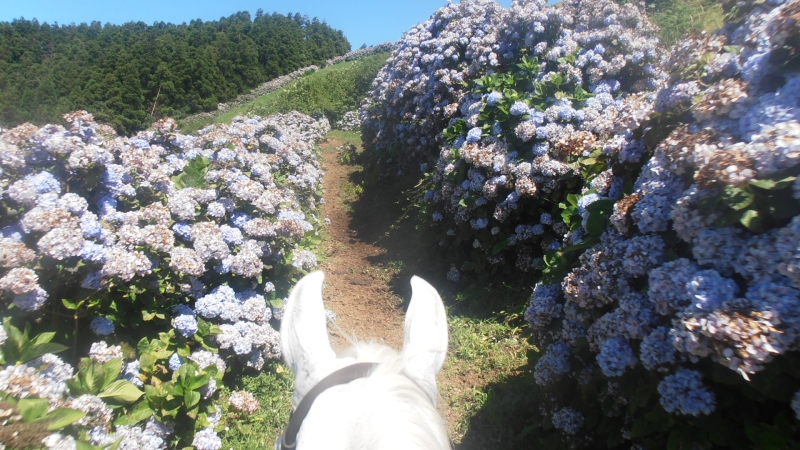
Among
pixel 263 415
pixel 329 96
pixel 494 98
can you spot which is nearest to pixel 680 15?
pixel 494 98

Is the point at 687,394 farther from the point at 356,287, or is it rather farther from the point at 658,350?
the point at 356,287

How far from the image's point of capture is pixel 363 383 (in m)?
1.29

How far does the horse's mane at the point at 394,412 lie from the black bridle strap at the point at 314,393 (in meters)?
0.06

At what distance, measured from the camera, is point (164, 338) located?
123 inches

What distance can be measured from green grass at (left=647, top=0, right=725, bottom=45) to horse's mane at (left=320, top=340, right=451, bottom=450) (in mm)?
7452

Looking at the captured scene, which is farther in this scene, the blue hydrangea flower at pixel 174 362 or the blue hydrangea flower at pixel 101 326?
the blue hydrangea flower at pixel 174 362

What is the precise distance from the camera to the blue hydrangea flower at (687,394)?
151 cm

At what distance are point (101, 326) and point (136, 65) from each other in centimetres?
3294

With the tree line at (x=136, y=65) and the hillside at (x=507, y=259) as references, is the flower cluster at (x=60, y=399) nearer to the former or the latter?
the hillside at (x=507, y=259)

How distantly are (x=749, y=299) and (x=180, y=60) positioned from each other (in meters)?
35.5

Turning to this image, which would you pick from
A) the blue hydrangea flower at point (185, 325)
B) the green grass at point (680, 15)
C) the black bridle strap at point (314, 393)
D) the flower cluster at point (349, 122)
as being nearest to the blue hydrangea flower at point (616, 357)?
the black bridle strap at point (314, 393)

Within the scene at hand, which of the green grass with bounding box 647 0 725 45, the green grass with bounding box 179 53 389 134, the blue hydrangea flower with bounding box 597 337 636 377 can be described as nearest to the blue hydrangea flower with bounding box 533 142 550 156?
the blue hydrangea flower with bounding box 597 337 636 377

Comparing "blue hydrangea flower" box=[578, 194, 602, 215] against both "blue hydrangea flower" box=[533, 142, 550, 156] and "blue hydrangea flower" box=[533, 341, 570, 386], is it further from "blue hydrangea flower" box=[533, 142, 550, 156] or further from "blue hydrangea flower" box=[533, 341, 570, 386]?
"blue hydrangea flower" box=[533, 142, 550, 156]

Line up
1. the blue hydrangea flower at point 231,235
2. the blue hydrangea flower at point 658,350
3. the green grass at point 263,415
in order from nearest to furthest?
the blue hydrangea flower at point 658,350 → the green grass at point 263,415 → the blue hydrangea flower at point 231,235
